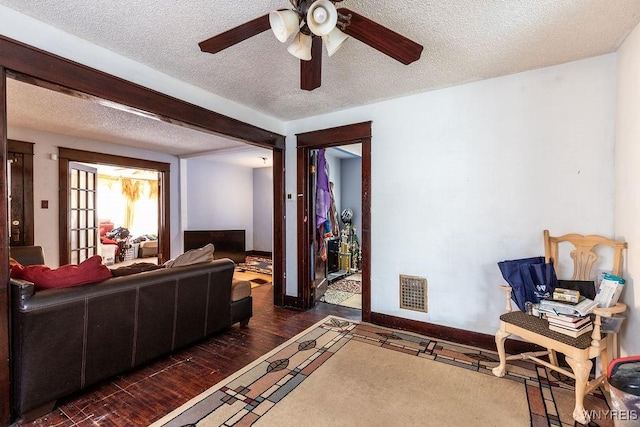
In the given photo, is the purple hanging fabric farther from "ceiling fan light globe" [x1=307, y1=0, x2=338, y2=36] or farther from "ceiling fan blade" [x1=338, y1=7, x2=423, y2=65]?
"ceiling fan light globe" [x1=307, y1=0, x2=338, y2=36]

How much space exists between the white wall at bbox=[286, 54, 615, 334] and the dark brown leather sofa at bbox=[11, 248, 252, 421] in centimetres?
182

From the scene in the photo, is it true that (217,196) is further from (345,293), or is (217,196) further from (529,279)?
(529,279)

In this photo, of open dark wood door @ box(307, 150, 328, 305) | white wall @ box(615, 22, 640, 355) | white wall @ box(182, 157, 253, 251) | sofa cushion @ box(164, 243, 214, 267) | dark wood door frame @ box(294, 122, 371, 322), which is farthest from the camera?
white wall @ box(182, 157, 253, 251)

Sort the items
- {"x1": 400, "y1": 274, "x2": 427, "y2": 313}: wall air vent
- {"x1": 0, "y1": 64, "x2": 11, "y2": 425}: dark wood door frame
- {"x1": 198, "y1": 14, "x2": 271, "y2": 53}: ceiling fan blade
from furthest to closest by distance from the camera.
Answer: {"x1": 400, "y1": 274, "x2": 427, "y2": 313}: wall air vent
{"x1": 0, "y1": 64, "x2": 11, "y2": 425}: dark wood door frame
{"x1": 198, "y1": 14, "x2": 271, "y2": 53}: ceiling fan blade

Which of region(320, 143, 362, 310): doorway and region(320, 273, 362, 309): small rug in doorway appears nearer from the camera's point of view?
region(320, 273, 362, 309): small rug in doorway

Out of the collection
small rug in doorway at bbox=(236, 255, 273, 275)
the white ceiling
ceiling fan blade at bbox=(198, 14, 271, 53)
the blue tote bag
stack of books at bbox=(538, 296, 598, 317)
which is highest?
the white ceiling

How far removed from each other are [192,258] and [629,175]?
3.27 metres

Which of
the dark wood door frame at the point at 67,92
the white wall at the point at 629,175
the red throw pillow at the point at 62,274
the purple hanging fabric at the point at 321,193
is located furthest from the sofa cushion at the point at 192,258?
the white wall at the point at 629,175

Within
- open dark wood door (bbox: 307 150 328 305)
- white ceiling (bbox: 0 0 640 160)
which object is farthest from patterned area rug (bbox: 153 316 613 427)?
white ceiling (bbox: 0 0 640 160)

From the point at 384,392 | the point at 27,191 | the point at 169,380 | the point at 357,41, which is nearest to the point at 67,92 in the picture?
the point at 357,41

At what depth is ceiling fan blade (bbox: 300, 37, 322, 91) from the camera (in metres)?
1.56

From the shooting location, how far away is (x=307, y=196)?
362cm

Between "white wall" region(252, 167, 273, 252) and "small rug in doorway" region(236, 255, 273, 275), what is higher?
"white wall" region(252, 167, 273, 252)

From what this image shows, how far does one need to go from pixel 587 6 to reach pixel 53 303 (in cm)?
347
